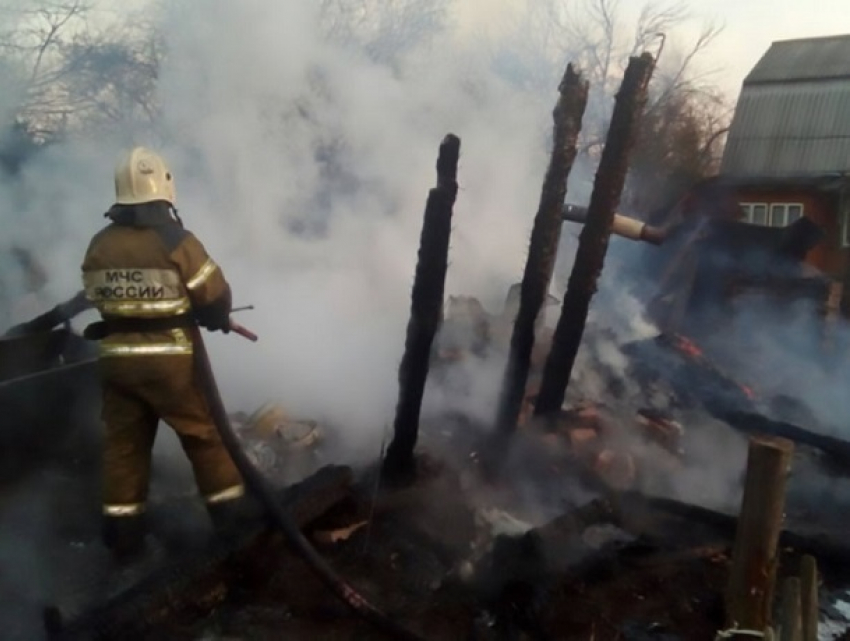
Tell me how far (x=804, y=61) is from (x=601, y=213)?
20.3m

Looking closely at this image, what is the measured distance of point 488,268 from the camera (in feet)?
28.7

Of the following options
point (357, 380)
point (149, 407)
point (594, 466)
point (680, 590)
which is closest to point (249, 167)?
point (357, 380)

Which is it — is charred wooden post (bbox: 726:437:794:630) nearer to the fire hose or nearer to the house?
the fire hose

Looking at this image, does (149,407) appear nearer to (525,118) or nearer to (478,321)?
(478,321)

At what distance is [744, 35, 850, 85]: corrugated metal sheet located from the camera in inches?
861

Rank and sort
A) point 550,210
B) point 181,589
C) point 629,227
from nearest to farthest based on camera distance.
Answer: point 181,589
point 550,210
point 629,227

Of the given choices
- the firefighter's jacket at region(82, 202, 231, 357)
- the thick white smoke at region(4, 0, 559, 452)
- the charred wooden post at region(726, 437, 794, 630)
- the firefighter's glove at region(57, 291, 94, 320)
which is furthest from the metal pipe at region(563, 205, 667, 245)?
the charred wooden post at region(726, 437, 794, 630)

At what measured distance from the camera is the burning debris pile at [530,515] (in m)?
3.75

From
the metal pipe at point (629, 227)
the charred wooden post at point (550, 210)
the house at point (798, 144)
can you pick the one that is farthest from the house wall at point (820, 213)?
the charred wooden post at point (550, 210)

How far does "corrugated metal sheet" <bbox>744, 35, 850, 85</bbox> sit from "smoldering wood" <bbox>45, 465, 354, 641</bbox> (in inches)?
856

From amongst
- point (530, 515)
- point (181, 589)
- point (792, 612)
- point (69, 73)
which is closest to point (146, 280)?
point (181, 589)

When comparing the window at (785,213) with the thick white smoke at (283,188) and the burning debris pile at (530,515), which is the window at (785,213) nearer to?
the burning debris pile at (530,515)

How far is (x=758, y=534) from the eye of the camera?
3057 millimetres

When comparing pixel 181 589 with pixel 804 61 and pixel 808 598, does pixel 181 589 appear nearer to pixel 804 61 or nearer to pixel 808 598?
pixel 808 598
